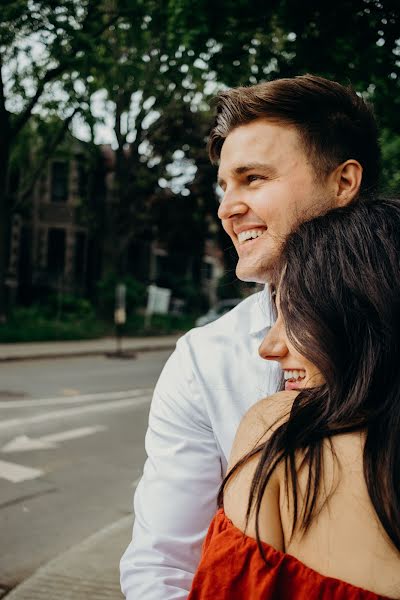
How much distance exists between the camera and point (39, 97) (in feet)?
59.5

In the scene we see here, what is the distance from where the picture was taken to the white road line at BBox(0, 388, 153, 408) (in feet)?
31.9

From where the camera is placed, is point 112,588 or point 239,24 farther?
point 239,24

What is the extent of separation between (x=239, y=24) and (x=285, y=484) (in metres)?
4.41

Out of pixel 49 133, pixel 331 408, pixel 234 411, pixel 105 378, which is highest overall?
pixel 49 133

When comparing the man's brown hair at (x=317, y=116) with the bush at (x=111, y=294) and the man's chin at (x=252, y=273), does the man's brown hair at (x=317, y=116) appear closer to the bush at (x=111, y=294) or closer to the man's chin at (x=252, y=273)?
the man's chin at (x=252, y=273)

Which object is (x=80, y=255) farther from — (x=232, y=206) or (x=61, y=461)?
(x=232, y=206)

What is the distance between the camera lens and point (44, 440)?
7551 millimetres

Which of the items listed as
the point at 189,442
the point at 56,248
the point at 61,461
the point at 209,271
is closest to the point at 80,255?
the point at 56,248

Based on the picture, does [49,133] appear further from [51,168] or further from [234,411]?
[234,411]

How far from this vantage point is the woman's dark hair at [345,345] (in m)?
1.19

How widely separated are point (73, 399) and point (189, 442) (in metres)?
9.00

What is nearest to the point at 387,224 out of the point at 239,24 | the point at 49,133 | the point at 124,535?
the point at 124,535

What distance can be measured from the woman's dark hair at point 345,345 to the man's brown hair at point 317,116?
577 mm

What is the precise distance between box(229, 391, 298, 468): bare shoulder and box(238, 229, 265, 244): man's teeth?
73 centimetres
